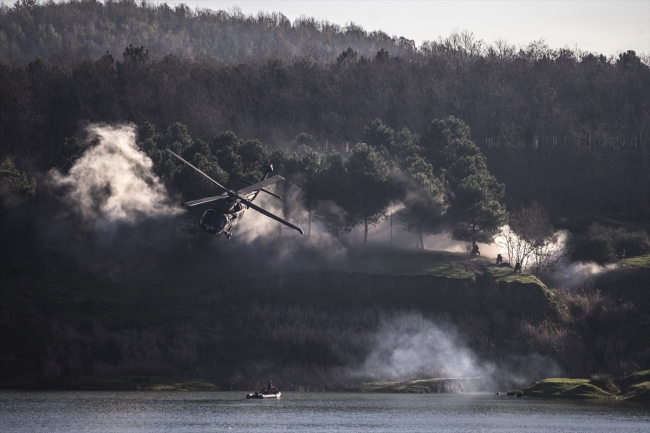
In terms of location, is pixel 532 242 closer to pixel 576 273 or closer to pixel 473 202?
pixel 576 273

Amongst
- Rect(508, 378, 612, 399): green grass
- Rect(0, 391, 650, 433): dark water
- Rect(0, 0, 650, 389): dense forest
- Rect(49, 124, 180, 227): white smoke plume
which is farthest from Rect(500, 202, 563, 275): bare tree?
Rect(49, 124, 180, 227): white smoke plume

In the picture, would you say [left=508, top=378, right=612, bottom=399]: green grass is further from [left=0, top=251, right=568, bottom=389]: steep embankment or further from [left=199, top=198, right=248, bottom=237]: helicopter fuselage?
[left=199, top=198, right=248, bottom=237]: helicopter fuselage

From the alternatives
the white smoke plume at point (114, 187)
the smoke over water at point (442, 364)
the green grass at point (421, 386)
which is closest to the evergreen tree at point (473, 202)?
the smoke over water at point (442, 364)

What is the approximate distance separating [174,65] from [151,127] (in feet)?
162

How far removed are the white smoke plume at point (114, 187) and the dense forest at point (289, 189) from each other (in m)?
0.23

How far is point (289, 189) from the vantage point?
138250 mm

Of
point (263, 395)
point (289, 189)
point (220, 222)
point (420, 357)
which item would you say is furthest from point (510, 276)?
point (220, 222)

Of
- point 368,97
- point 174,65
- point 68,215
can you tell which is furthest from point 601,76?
point 68,215

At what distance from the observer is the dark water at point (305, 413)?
85875 millimetres

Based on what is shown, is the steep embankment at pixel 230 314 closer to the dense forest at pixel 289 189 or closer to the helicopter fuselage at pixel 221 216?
the dense forest at pixel 289 189

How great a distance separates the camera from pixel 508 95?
18662 cm

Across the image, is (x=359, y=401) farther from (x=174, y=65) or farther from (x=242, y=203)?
(x=174, y=65)

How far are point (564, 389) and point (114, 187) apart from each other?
2346 inches

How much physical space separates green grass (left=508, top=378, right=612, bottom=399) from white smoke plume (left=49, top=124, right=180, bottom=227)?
48774 mm
